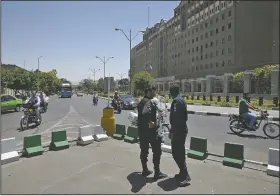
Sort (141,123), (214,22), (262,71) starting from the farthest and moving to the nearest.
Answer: (141,123) → (214,22) → (262,71)

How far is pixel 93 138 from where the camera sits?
24.4ft

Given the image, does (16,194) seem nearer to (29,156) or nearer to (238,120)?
(29,156)

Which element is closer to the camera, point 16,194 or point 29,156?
point 16,194

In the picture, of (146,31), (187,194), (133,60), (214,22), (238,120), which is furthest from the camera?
(238,120)

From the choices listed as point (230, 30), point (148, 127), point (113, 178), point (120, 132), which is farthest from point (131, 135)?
point (230, 30)

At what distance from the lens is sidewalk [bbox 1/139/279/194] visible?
4.10 metres

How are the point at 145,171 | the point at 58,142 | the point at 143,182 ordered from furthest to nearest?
the point at 58,142 → the point at 145,171 → the point at 143,182

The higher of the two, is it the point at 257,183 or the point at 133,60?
the point at 133,60

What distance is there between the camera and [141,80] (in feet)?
22.0

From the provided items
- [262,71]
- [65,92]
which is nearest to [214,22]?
[262,71]

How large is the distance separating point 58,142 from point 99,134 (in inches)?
53.1

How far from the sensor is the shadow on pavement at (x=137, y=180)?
4202 millimetres

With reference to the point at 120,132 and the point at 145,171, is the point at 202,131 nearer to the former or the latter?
the point at 120,132

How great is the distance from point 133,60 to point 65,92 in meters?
11.0
